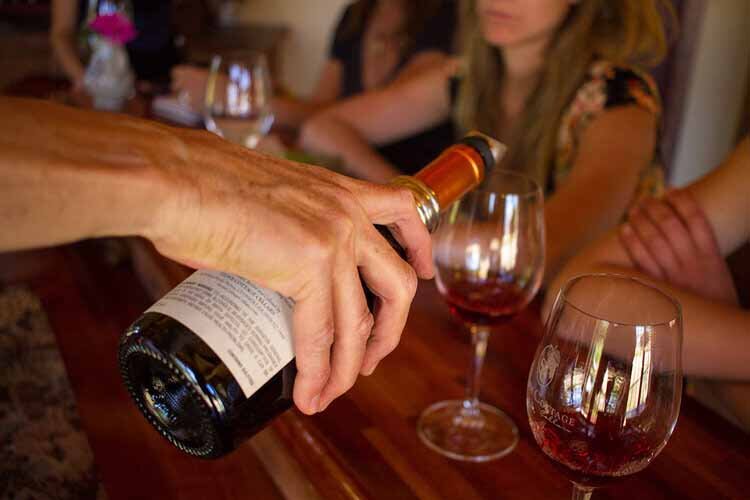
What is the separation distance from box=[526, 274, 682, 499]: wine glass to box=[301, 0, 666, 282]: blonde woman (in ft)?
2.21

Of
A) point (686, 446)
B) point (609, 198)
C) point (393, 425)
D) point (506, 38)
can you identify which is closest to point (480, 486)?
point (393, 425)

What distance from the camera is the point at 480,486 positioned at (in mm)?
632

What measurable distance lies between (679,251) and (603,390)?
50 centimetres

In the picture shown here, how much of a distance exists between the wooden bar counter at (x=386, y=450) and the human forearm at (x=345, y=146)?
0.86 meters

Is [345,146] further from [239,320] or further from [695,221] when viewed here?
[239,320]

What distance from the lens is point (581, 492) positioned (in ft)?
1.79

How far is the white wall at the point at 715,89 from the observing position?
7.98 feet

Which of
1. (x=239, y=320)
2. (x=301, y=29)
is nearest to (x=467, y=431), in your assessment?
(x=239, y=320)

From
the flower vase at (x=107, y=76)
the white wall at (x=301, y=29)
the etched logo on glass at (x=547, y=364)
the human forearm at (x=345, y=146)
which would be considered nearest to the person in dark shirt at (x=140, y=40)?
the flower vase at (x=107, y=76)

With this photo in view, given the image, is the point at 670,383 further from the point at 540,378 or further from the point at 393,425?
the point at 393,425

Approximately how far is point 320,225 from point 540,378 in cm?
20

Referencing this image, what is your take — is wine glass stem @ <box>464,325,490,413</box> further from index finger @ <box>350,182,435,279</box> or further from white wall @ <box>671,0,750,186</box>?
white wall @ <box>671,0,750,186</box>

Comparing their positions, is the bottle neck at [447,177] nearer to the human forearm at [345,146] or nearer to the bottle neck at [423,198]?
the bottle neck at [423,198]

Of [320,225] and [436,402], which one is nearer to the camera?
[320,225]
